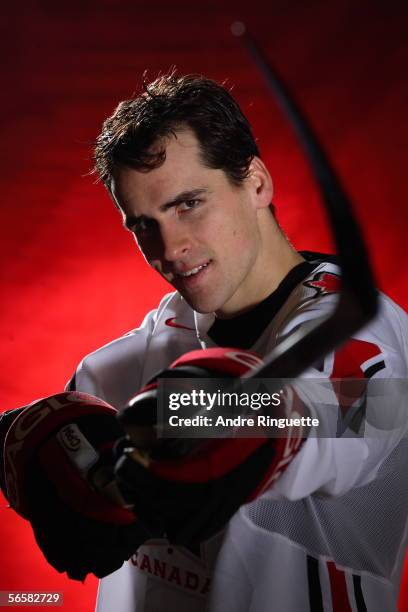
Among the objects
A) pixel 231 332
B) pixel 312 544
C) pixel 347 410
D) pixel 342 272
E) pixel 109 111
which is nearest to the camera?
pixel 342 272

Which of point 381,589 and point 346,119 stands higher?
point 346,119

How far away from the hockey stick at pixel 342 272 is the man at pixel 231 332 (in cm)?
18

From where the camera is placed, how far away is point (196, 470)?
39cm

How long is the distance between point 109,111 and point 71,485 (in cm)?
82

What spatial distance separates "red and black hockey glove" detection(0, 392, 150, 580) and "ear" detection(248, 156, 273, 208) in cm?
31

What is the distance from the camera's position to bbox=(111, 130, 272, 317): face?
0.68 metres

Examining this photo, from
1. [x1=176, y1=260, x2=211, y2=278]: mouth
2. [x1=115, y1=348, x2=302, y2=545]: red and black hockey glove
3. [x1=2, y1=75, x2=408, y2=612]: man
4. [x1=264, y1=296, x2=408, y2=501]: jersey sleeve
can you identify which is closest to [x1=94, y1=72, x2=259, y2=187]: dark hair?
[x1=2, y1=75, x2=408, y2=612]: man

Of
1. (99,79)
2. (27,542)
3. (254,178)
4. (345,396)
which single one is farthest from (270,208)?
(27,542)

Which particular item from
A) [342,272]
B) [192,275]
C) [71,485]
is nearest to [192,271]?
[192,275]

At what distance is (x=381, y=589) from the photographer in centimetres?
66

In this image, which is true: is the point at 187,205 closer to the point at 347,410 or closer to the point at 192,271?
the point at 192,271

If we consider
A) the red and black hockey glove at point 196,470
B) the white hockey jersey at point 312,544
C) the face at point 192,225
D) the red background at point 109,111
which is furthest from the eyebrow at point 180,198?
the red background at point 109,111

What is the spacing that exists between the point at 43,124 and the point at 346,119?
0.52 metres

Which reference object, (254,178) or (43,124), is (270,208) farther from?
(43,124)
